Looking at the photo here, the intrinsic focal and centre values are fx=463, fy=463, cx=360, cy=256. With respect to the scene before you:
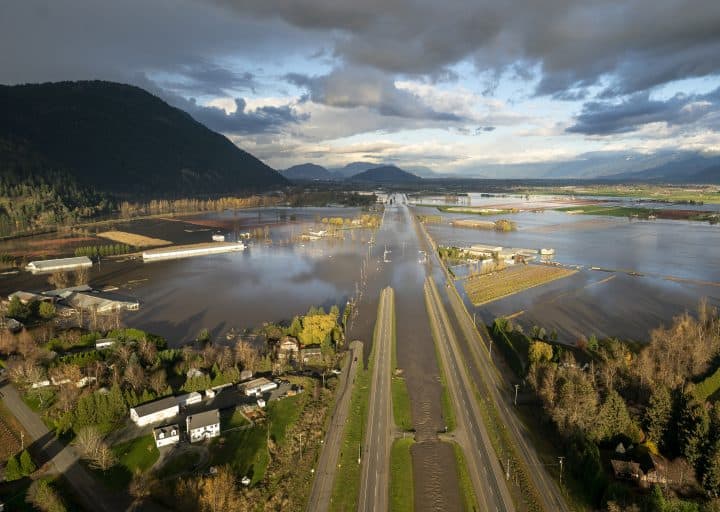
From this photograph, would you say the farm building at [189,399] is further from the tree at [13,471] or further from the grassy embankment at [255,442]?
the tree at [13,471]

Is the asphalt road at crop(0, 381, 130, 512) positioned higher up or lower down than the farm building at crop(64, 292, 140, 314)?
lower down

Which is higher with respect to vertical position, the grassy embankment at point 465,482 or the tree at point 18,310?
the tree at point 18,310

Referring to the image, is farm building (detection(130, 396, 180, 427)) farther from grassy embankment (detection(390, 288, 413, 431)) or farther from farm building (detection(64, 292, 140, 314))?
farm building (detection(64, 292, 140, 314))

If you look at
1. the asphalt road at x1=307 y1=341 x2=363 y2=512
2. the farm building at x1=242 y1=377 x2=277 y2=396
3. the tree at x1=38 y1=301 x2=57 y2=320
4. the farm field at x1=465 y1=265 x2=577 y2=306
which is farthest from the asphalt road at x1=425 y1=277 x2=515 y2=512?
the tree at x1=38 y1=301 x2=57 y2=320

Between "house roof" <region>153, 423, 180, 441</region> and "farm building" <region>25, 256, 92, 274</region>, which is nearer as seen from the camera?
"house roof" <region>153, 423, 180, 441</region>

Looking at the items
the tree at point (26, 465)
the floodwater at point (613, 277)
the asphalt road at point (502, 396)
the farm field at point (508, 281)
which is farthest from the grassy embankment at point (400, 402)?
the farm field at point (508, 281)

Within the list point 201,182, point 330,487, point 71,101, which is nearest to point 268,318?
point 330,487
